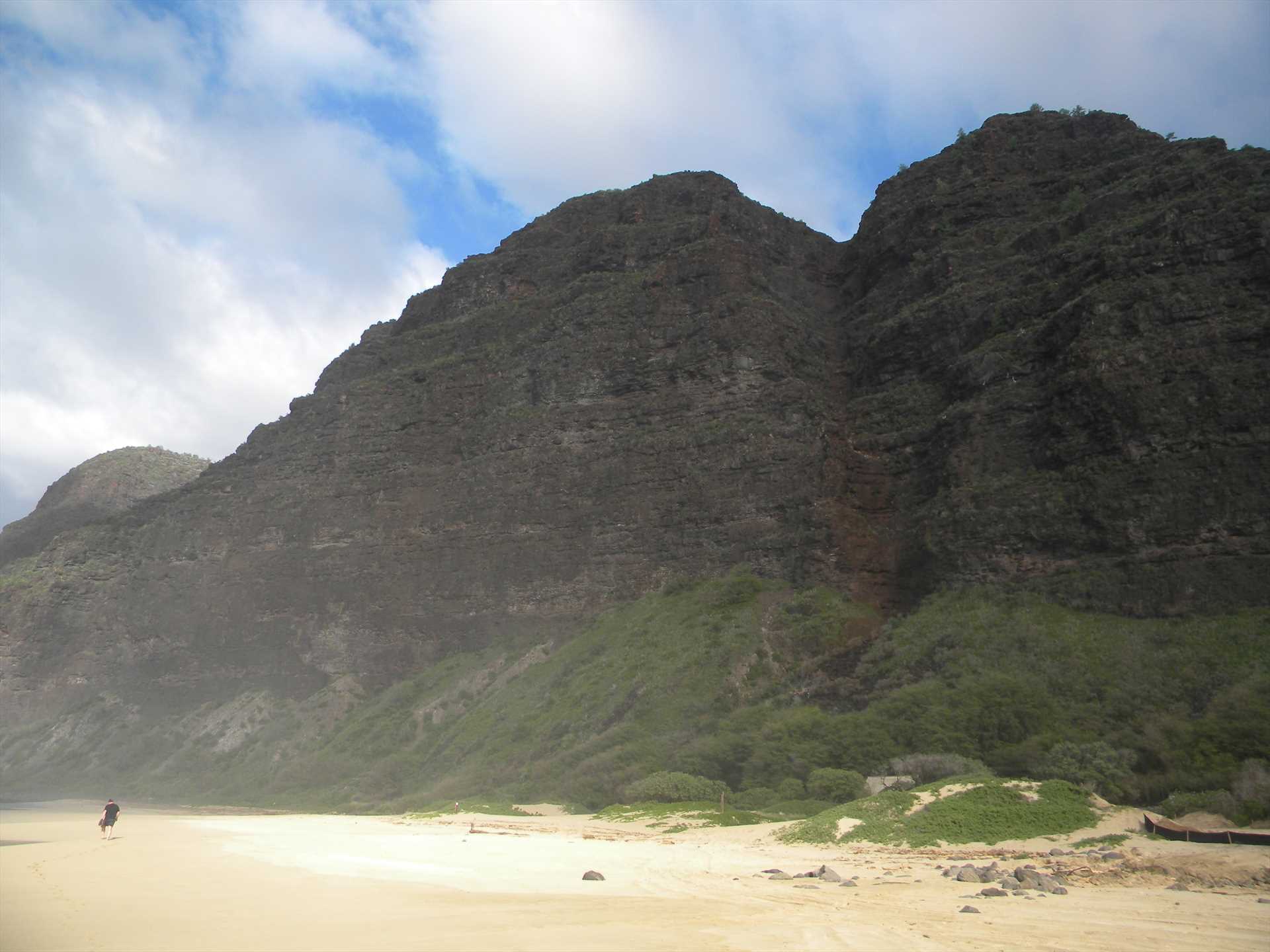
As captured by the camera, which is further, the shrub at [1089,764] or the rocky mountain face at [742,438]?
the rocky mountain face at [742,438]

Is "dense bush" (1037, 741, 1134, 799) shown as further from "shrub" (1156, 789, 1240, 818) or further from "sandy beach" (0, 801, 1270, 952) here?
"sandy beach" (0, 801, 1270, 952)

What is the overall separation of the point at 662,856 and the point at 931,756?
30.5ft

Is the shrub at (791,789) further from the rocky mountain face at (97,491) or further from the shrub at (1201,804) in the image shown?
the rocky mountain face at (97,491)

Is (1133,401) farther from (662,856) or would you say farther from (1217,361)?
(662,856)

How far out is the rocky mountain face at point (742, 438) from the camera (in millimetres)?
32625

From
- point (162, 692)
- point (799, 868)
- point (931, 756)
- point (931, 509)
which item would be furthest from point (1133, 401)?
point (162, 692)

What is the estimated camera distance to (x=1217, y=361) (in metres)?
31.5

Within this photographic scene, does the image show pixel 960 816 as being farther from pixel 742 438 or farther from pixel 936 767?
pixel 742 438

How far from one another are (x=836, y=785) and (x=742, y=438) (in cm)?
2545

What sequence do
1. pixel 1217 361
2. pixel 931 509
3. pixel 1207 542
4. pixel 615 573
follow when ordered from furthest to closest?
pixel 615 573 → pixel 931 509 → pixel 1217 361 → pixel 1207 542

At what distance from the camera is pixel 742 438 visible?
152ft

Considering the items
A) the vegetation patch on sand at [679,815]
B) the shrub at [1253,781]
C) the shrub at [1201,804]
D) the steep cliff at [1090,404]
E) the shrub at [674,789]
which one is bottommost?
the vegetation patch on sand at [679,815]

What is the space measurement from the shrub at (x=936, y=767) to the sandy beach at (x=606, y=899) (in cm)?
512

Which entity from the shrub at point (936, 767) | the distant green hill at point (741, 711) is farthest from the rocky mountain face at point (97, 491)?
the shrub at point (936, 767)
